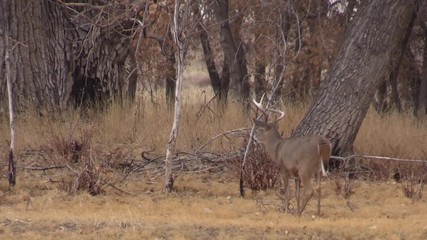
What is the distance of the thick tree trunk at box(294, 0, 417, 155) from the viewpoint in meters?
13.7

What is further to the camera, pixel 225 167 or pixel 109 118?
pixel 109 118

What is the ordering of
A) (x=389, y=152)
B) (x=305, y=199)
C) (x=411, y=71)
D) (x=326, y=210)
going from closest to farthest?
(x=305, y=199) → (x=326, y=210) → (x=389, y=152) → (x=411, y=71)

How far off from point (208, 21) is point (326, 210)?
30.7 feet

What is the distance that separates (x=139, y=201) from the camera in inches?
468

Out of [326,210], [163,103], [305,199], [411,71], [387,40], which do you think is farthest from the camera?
[411,71]

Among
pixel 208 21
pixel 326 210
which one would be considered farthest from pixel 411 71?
pixel 326 210

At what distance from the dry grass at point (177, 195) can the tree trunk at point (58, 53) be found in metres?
0.55

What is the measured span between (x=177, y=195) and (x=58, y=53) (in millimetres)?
5486

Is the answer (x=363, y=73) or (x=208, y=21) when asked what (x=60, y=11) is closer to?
(x=208, y=21)

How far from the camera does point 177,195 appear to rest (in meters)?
12.2

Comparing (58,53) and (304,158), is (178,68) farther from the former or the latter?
(58,53)

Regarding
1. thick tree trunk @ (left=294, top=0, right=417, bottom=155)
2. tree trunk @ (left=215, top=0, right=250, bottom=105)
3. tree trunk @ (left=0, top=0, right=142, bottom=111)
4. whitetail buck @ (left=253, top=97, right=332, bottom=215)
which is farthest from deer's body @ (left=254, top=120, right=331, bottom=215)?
tree trunk @ (left=215, top=0, right=250, bottom=105)

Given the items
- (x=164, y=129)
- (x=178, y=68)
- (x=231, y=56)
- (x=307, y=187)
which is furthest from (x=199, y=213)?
(x=231, y=56)

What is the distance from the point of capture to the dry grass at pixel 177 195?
964cm
